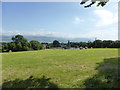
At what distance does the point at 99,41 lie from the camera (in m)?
66.8


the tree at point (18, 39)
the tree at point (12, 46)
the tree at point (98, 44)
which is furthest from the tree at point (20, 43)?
the tree at point (98, 44)

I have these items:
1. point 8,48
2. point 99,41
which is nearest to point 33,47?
point 8,48

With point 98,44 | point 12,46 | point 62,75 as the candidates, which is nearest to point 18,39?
point 12,46

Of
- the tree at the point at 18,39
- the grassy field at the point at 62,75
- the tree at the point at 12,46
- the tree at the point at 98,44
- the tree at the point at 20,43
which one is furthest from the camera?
the tree at the point at 98,44

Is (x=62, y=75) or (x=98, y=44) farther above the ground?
(x=98, y=44)

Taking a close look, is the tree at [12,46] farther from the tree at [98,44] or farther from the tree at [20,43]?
the tree at [98,44]

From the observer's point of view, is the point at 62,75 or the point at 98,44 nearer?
the point at 62,75

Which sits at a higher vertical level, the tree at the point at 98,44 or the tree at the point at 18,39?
the tree at the point at 18,39

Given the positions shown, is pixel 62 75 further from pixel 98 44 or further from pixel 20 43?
pixel 98 44

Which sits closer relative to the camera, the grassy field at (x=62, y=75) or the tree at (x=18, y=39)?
the grassy field at (x=62, y=75)

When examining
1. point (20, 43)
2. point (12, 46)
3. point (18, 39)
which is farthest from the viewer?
point (18, 39)

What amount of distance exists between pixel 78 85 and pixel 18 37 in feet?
190

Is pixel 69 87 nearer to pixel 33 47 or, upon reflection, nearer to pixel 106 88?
pixel 106 88

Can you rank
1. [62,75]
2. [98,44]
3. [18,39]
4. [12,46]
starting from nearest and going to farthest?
[62,75], [12,46], [18,39], [98,44]
